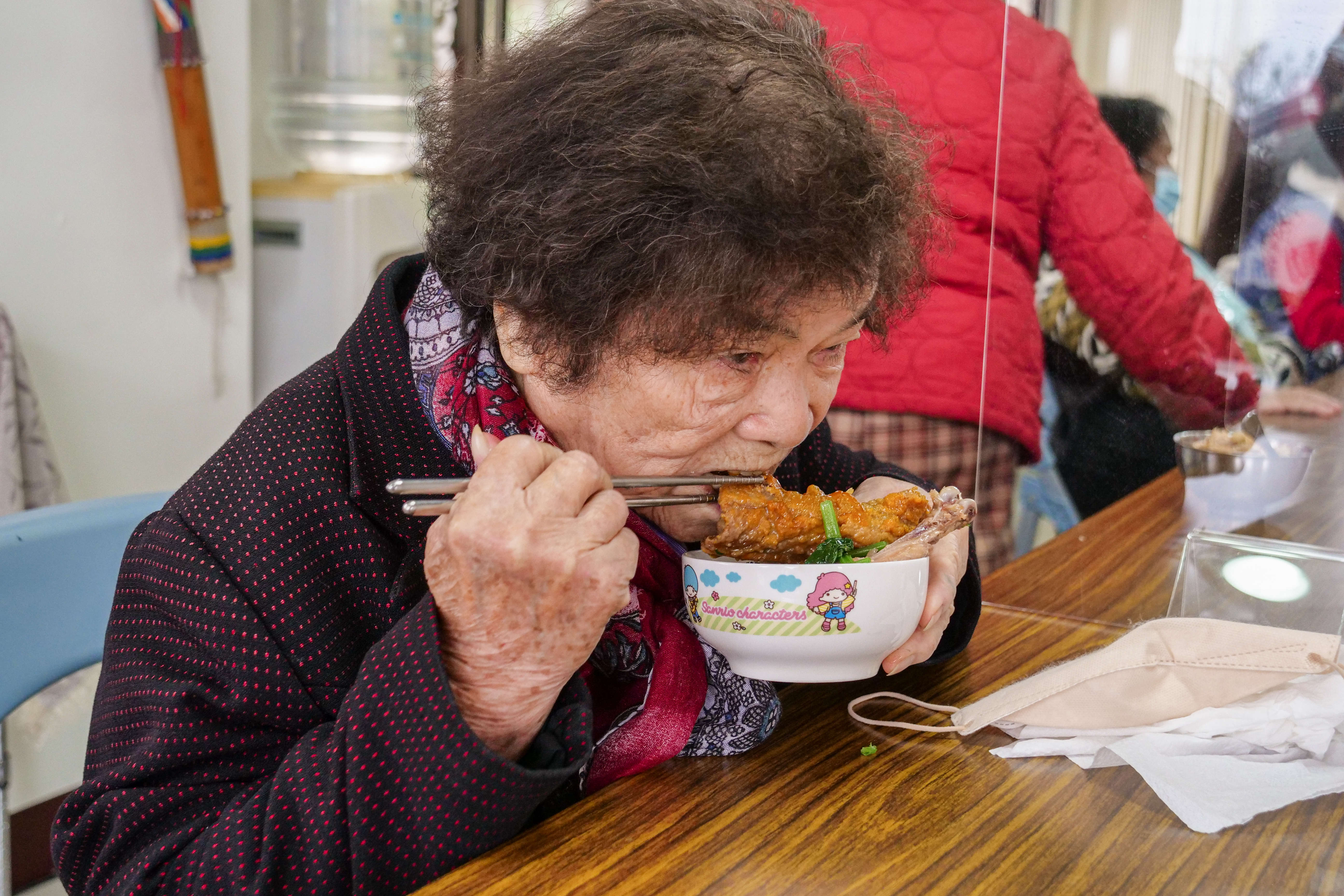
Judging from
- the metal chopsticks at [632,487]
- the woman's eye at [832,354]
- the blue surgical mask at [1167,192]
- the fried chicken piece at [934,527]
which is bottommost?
the fried chicken piece at [934,527]

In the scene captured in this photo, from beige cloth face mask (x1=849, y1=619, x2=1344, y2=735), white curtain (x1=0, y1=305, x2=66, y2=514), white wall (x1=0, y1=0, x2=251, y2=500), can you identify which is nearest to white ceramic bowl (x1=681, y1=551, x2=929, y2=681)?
beige cloth face mask (x1=849, y1=619, x2=1344, y2=735)

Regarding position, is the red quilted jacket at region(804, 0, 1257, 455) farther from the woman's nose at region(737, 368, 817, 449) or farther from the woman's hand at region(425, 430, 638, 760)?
the woman's hand at region(425, 430, 638, 760)

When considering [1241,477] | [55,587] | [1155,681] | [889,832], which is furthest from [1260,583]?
[55,587]

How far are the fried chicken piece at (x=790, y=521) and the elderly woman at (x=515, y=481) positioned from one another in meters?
0.05

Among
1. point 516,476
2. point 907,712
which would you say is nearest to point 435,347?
point 516,476

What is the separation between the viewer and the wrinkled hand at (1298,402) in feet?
4.14

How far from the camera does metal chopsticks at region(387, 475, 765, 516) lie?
787 mm

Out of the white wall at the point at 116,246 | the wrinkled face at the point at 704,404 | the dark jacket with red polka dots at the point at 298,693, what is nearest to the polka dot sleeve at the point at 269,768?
the dark jacket with red polka dots at the point at 298,693

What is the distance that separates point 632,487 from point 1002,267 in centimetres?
87

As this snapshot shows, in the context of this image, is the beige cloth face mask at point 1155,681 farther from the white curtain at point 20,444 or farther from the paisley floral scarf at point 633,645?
the white curtain at point 20,444

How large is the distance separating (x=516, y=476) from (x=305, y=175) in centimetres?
246

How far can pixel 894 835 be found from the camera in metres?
0.83

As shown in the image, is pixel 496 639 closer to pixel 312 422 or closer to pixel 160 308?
pixel 312 422

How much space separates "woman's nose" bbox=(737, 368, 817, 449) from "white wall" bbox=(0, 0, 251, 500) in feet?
5.82
